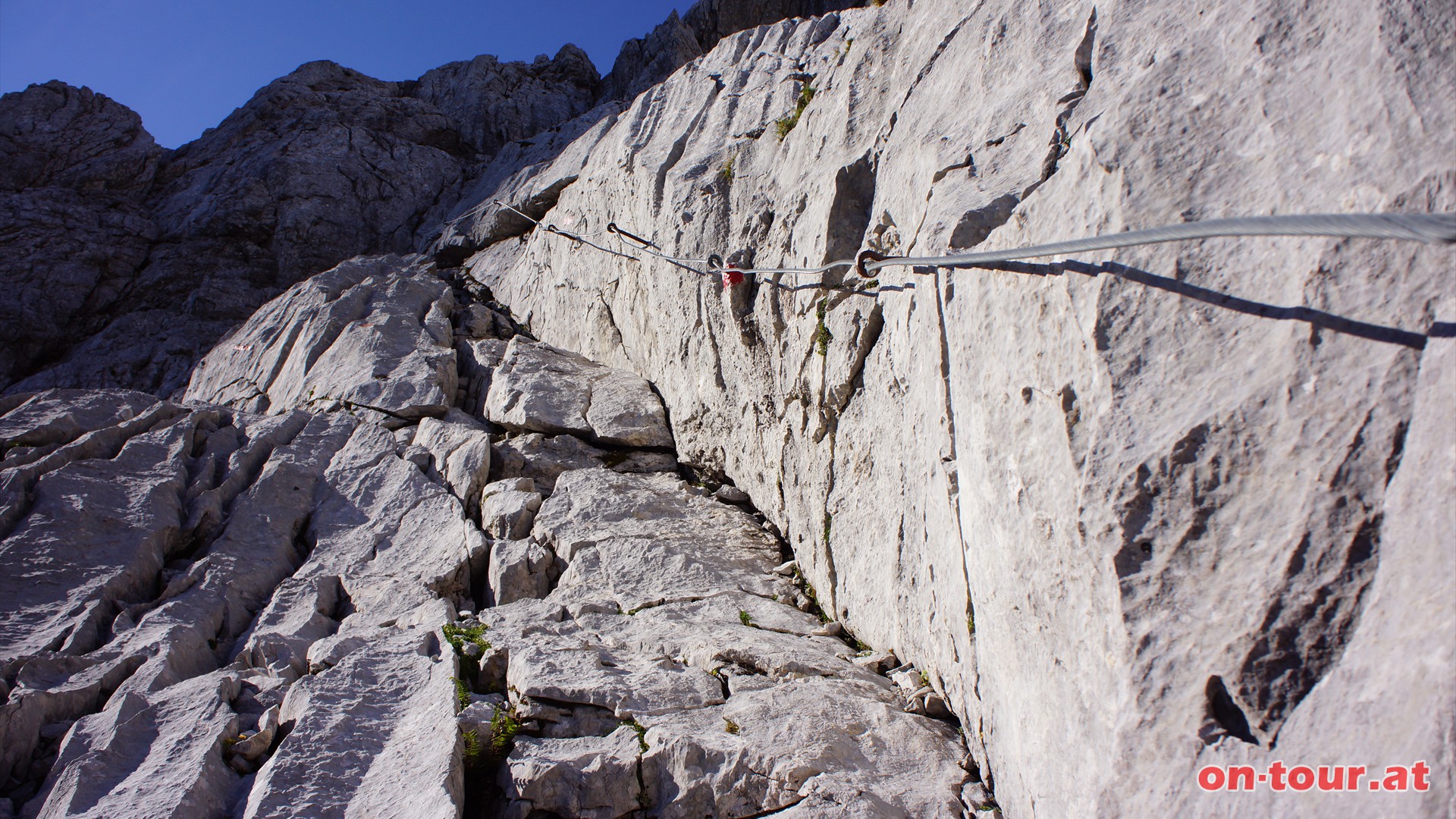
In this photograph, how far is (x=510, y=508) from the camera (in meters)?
10.1

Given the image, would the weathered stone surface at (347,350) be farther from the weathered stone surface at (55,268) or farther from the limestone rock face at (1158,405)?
the limestone rock face at (1158,405)

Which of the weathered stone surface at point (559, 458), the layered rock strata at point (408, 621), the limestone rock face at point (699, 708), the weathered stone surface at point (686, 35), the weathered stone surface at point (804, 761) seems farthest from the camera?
the weathered stone surface at point (686, 35)

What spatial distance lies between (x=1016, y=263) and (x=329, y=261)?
24484 mm

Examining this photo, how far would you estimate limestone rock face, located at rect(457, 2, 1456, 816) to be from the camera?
282 cm

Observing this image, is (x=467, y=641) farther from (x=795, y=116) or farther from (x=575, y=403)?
(x=795, y=116)

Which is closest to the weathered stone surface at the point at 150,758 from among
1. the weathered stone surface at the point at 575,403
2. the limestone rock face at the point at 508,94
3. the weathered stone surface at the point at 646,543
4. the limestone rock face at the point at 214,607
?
the limestone rock face at the point at 214,607

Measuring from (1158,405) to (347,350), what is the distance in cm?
1470

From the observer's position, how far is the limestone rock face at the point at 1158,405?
282cm

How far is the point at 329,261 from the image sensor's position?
78.4 feet

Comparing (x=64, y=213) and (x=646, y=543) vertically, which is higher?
(x=64, y=213)

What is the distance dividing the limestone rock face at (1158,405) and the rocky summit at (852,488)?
0.07 feet

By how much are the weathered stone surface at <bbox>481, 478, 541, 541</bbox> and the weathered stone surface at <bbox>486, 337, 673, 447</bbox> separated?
5.63ft

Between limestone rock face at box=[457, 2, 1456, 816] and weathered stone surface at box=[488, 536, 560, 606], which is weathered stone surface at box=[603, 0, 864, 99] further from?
limestone rock face at box=[457, 2, 1456, 816]

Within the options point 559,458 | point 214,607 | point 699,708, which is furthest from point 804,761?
point 214,607
